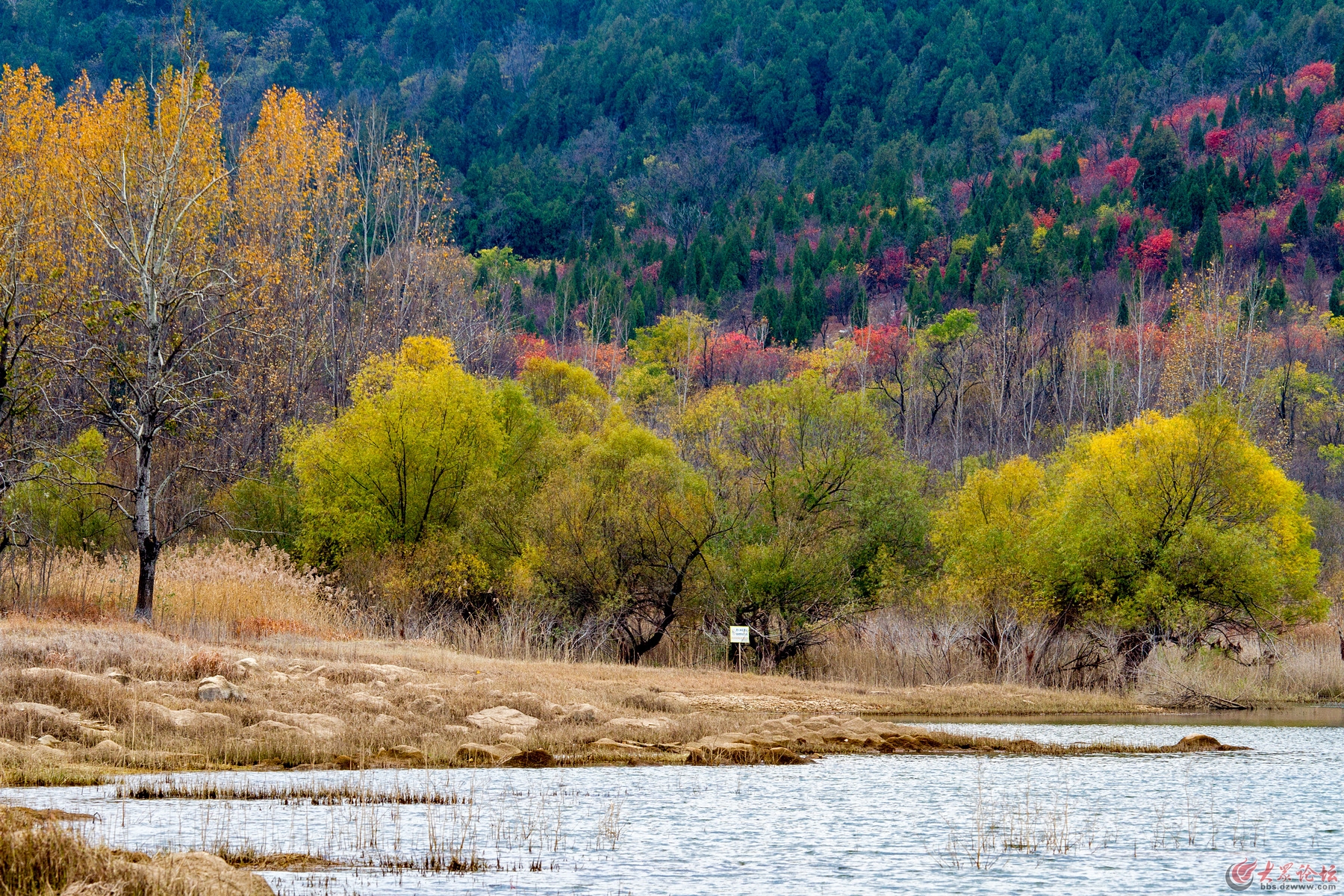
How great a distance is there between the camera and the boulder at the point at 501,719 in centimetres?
2334

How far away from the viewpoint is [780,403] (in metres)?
44.6

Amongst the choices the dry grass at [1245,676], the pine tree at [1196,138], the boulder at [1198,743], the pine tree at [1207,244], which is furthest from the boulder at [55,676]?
the pine tree at [1196,138]

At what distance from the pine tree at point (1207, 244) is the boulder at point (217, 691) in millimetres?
100983

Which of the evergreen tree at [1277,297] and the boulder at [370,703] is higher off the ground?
the evergreen tree at [1277,297]

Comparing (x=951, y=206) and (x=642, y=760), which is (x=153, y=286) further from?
(x=951, y=206)

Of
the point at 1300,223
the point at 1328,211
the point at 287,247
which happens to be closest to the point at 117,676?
the point at 287,247

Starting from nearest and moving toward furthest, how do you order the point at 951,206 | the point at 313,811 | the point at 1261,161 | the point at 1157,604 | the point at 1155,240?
1. the point at 313,811
2. the point at 1157,604
3. the point at 1155,240
4. the point at 1261,161
5. the point at 951,206

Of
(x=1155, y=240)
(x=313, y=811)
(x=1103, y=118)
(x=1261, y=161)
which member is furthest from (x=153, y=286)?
(x=1103, y=118)

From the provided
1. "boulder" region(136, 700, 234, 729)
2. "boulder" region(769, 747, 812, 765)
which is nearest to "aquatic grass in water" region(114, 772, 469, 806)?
"boulder" region(136, 700, 234, 729)

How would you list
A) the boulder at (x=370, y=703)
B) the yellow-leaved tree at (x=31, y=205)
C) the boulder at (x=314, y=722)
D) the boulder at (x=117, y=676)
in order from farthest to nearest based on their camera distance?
the yellow-leaved tree at (x=31, y=205) < the boulder at (x=370, y=703) < the boulder at (x=117, y=676) < the boulder at (x=314, y=722)

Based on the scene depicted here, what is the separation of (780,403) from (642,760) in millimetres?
24665

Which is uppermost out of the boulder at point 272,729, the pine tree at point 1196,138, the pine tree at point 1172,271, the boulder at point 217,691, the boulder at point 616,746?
the pine tree at point 1196,138

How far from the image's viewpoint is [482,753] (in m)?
20.5

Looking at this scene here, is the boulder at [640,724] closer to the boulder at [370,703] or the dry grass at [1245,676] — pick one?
the boulder at [370,703]
